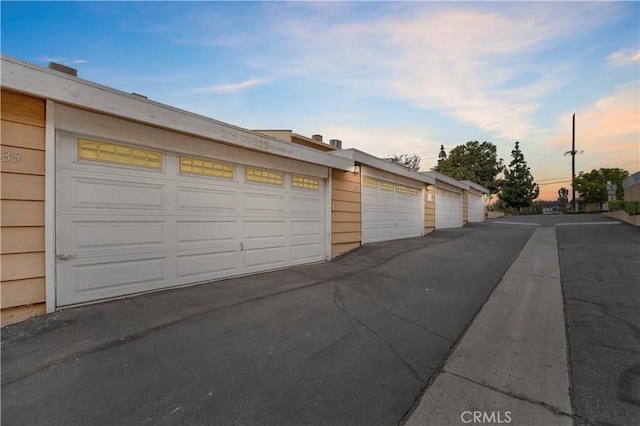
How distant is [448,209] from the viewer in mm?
14367

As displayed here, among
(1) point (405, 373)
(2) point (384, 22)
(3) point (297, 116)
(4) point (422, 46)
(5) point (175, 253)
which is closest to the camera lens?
(1) point (405, 373)

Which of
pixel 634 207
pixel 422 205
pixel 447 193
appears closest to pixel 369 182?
pixel 422 205

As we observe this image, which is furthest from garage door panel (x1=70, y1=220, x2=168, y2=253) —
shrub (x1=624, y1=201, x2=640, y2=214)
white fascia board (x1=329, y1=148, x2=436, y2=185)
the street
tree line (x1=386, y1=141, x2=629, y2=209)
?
tree line (x1=386, y1=141, x2=629, y2=209)

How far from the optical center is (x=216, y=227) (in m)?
4.76

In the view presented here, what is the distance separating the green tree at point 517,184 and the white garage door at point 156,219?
38.3 meters

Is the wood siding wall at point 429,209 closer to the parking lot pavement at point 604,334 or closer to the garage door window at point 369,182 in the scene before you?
the garage door window at point 369,182

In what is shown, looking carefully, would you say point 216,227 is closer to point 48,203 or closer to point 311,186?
point 48,203

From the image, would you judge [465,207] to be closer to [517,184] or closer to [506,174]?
[517,184]

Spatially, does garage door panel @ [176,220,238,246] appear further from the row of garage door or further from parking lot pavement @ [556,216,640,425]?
parking lot pavement @ [556,216,640,425]

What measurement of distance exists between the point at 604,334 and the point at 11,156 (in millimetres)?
7015

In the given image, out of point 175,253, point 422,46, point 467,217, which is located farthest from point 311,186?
point 467,217

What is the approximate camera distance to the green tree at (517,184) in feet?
111

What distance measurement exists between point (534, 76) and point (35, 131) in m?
12.7

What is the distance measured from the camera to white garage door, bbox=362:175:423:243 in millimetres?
8430
